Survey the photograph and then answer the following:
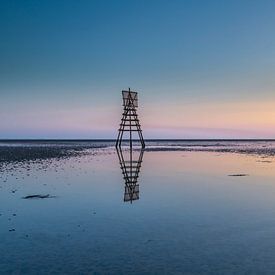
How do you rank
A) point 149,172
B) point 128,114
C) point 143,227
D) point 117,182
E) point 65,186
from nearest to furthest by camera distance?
point 143,227, point 65,186, point 117,182, point 149,172, point 128,114

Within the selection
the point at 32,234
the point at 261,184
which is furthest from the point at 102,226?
the point at 261,184

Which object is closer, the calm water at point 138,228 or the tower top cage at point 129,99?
the calm water at point 138,228

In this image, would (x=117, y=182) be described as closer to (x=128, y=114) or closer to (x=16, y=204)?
(x=16, y=204)

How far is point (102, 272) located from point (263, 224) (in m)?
6.18

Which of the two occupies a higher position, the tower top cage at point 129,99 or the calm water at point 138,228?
the tower top cage at point 129,99

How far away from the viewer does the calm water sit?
853cm

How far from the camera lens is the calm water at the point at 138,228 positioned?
28.0 feet

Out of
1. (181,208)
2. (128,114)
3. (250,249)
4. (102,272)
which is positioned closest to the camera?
(102,272)

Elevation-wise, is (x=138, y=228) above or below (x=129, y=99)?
below

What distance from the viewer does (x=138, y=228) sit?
1170 centimetres

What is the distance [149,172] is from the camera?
93.6 feet

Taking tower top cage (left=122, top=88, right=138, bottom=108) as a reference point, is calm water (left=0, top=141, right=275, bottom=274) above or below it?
below

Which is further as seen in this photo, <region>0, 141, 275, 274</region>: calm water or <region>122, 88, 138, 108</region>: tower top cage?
<region>122, 88, 138, 108</region>: tower top cage

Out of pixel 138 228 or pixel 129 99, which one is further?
pixel 129 99
